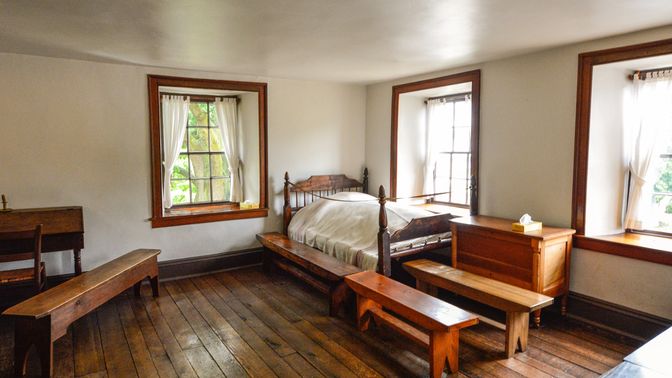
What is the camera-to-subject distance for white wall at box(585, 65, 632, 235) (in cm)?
362

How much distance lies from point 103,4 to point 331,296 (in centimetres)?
278

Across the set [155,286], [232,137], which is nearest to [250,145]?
[232,137]

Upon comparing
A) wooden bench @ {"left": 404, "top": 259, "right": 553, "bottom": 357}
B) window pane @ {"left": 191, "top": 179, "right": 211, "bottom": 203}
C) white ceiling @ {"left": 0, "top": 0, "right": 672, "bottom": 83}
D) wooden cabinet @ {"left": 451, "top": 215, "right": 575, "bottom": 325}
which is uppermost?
white ceiling @ {"left": 0, "top": 0, "right": 672, "bottom": 83}

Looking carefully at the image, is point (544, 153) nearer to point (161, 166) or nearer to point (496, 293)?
point (496, 293)

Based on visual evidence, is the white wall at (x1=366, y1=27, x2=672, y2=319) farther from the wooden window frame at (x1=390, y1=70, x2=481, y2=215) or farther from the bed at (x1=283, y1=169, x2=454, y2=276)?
the bed at (x1=283, y1=169, x2=454, y2=276)

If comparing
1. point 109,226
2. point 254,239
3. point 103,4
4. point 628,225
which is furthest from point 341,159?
point 103,4

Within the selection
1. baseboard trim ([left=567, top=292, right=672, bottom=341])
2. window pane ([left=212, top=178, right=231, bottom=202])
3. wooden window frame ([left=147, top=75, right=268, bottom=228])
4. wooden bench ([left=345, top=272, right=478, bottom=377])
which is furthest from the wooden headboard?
baseboard trim ([left=567, top=292, right=672, bottom=341])

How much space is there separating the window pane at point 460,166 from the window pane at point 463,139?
89 millimetres

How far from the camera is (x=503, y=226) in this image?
3.88m

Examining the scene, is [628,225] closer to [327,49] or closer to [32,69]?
[327,49]

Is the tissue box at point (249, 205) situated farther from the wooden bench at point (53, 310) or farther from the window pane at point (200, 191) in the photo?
the wooden bench at point (53, 310)

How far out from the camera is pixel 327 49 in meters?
3.81

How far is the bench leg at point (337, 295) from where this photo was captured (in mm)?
3748

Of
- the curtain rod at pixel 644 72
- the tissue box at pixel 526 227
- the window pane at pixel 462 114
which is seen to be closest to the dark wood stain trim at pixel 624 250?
the tissue box at pixel 526 227
